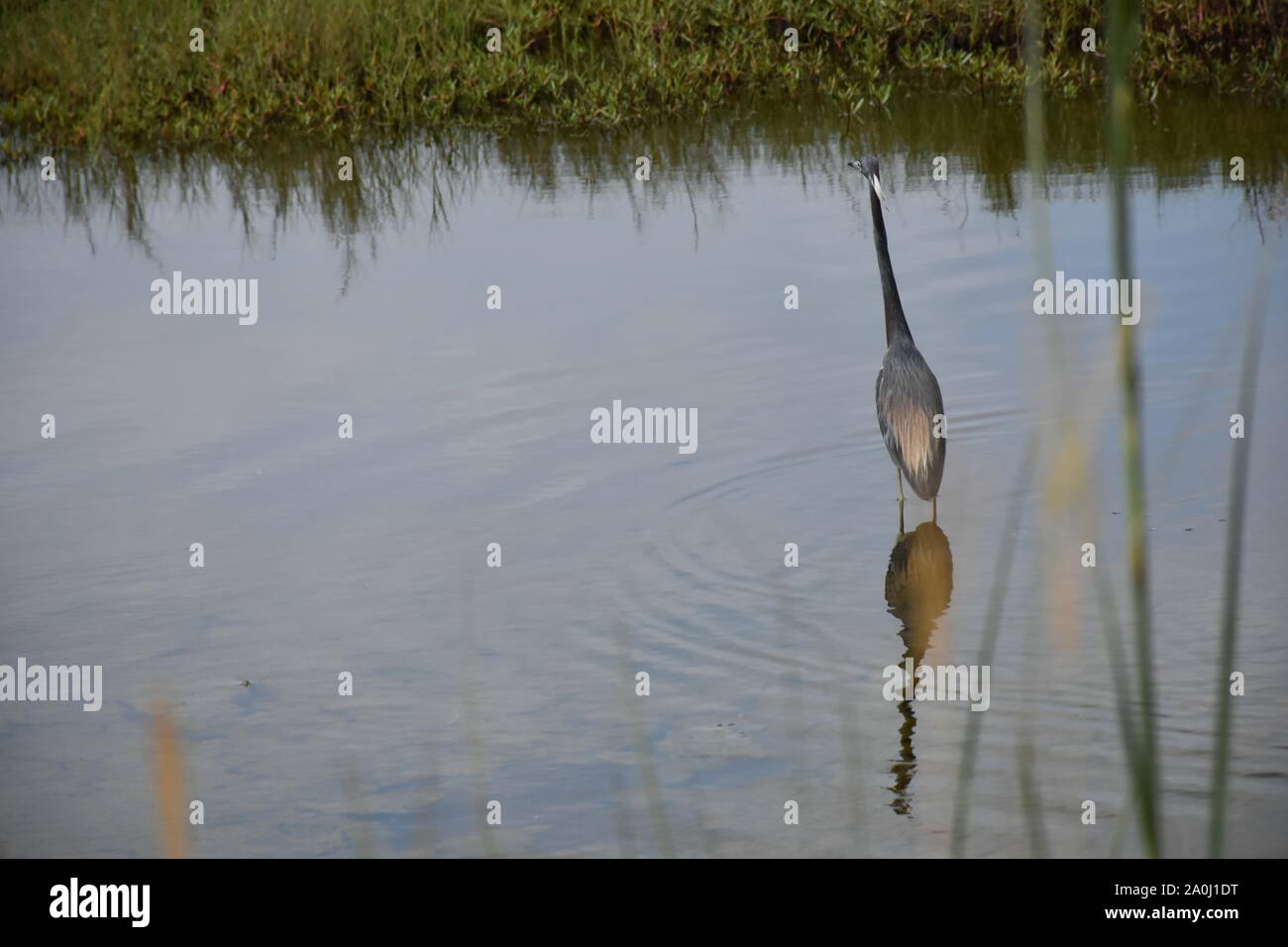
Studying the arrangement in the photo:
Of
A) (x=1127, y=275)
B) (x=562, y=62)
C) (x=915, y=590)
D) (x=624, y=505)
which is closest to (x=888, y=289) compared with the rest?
(x=624, y=505)

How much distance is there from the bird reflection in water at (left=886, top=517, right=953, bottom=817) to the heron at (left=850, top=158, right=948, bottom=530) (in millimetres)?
197

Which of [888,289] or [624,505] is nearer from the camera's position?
[624,505]

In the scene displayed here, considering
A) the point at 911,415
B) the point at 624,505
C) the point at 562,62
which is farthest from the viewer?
the point at 562,62

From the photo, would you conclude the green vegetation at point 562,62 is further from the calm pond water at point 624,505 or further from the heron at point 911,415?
the heron at point 911,415

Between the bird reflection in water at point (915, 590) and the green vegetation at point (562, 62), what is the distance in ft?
22.1

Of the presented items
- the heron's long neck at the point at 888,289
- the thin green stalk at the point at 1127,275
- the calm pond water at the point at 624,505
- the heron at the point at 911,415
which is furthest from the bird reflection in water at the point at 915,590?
the thin green stalk at the point at 1127,275

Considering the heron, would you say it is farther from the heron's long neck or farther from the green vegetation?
the green vegetation

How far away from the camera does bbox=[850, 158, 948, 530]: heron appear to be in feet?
19.0

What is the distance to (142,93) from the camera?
12586 millimetres

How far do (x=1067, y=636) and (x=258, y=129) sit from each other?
11.5 m

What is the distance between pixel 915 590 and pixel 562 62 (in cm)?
841

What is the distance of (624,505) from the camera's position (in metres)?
6.09

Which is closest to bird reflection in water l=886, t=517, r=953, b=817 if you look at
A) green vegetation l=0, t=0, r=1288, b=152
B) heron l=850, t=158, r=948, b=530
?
heron l=850, t=158, r=948, b=530

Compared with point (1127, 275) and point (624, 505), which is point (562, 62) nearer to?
point (624, 505)
